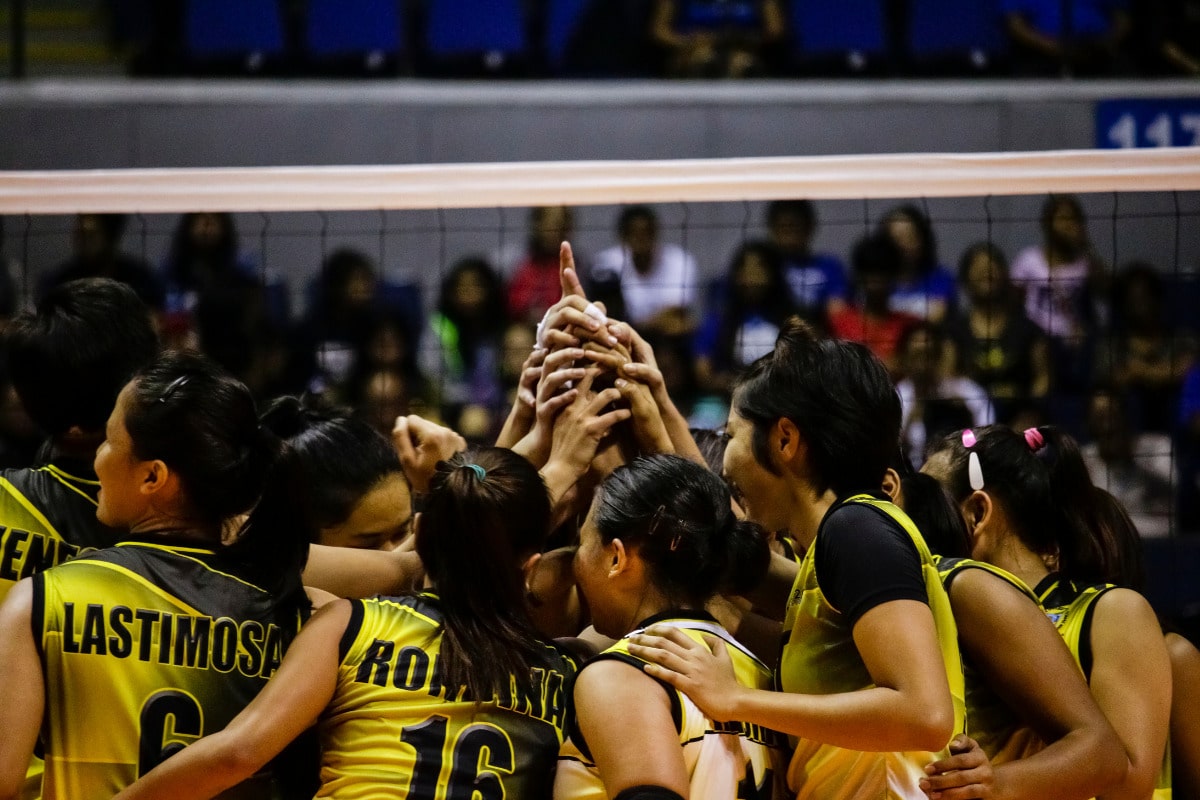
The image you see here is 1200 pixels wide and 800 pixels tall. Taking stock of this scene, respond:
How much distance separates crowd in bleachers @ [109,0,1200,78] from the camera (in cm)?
902

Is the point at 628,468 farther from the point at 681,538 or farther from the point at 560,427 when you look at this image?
Result: the point at 560,427

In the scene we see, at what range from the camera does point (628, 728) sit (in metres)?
2.34

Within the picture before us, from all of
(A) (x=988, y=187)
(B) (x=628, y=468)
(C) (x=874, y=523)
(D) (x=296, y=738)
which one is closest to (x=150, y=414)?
(D) (x=296, y=738)

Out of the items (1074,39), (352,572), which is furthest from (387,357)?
(1074,39)

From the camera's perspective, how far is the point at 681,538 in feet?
8.51

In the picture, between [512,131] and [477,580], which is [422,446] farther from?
[512,131]

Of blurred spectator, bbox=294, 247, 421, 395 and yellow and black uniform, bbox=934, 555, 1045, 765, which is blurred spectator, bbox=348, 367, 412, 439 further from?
yellow and black uniform, bbox=934, 555, 1045, 765

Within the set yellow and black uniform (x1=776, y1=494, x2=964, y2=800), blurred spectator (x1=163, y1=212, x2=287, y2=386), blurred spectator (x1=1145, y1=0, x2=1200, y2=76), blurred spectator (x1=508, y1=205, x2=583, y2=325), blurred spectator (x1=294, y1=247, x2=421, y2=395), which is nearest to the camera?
yellow and black uniform (x1=776, y1=494, x2=964, y2=800)

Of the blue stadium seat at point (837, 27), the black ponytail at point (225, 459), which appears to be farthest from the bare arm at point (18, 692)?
the blue stadium seat at point (837, 27)

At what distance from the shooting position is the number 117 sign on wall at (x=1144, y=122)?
8.39 meters

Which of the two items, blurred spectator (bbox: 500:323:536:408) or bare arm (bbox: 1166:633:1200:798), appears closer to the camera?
bare arm (bbox: 1166:633:1200:798)

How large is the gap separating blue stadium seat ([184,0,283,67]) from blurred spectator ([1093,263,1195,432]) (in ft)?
19.3

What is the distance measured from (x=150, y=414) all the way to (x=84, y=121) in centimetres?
689

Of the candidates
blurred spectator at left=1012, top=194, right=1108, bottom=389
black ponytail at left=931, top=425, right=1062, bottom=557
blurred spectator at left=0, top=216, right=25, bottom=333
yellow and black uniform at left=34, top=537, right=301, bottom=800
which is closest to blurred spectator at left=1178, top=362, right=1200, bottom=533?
blurred spectator at left=1012, top=194, right=1108, bottom=389
